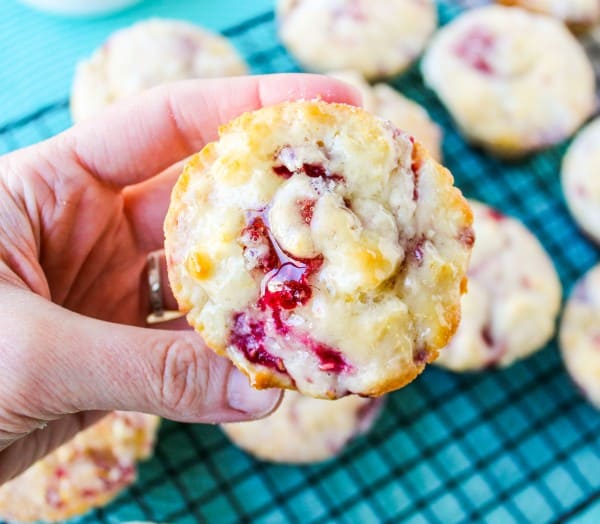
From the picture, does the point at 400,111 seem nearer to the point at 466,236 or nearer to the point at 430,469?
the point at 430,469

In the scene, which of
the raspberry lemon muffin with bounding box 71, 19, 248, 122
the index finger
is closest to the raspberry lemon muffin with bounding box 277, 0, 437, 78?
the raspberry lemon muffin with bounding box 71, 19, 248, 122

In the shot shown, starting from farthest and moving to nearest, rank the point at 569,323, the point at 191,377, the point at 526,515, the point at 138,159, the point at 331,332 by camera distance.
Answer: the point at 569,323 < the point at 526,515 < the point at 138,159 < the point at 191,377 < the point at 331,332

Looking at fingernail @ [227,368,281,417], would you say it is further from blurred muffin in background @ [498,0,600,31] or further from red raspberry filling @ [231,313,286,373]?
blurred muffin in background @ [498,0,600,31]

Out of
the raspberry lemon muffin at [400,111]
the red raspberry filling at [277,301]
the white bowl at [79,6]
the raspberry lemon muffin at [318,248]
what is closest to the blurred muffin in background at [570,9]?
the raspberry lemon muffin at [400,111]

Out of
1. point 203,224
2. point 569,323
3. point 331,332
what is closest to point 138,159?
point 203,224

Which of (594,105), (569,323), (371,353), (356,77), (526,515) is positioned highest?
(371,353)

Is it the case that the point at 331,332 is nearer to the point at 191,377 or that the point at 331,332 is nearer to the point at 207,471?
the point at 191,377
